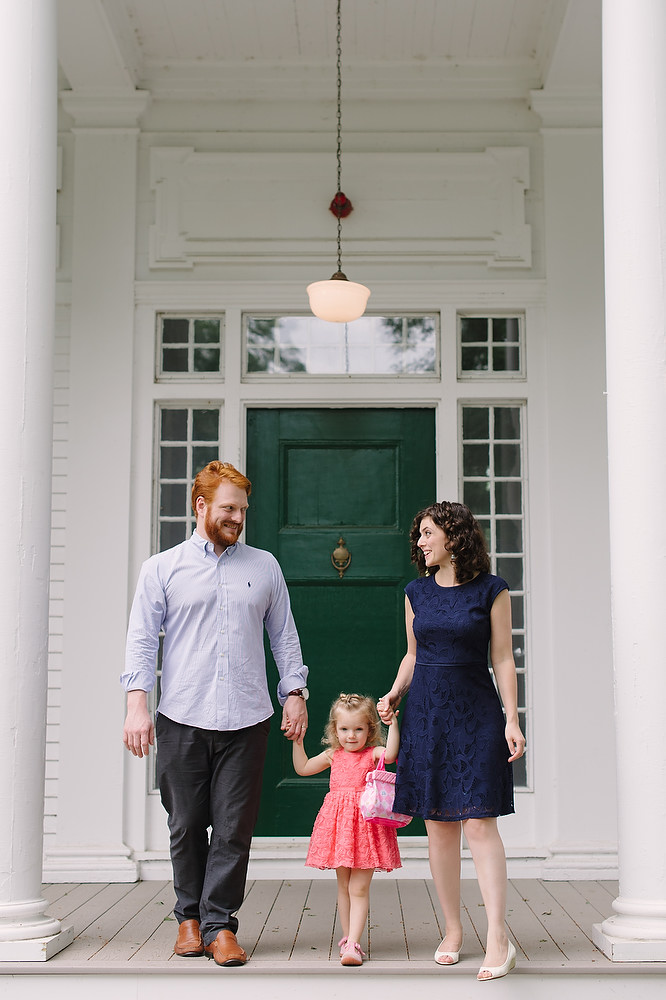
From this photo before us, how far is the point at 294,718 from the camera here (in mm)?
3607

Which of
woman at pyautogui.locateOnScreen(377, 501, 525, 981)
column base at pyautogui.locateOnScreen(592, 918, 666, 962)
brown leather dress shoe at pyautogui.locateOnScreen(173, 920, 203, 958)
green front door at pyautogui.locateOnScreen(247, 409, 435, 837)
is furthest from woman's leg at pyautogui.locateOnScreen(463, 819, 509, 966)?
green front door at pyautogui.locateOnScreen(247, 409, 435, 837)

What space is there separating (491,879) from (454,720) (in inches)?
19.9

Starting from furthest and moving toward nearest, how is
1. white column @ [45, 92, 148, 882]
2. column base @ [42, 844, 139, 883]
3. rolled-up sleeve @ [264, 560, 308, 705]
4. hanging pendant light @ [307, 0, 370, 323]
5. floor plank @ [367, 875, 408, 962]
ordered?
white column @ [45, 92, 148, 882], column base @ [42, 844, 139, 883], hanging pendant light @ [307, 0, 370, 323], rolled-up sleeve @ [264, 560, 308, 705], floor plank @ [367, 875, 408, 962]

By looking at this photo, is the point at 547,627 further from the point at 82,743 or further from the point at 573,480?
the point at 82,743

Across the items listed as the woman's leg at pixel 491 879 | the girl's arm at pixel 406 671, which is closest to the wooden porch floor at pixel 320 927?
the woman's leg at pixel 491 879

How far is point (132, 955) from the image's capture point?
11.2 feet

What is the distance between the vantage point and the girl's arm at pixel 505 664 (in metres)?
3.32

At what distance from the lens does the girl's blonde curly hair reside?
3.53 metres

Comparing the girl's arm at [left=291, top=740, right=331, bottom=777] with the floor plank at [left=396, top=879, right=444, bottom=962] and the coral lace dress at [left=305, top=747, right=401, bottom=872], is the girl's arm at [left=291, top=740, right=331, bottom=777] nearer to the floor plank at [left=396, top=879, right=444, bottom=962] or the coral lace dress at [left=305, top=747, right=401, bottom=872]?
the coral lace dress at [left=305, top=747, right=401, bottom=872]

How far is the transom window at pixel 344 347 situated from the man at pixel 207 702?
1.71 meters

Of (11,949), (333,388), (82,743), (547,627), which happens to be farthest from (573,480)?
(11,949)

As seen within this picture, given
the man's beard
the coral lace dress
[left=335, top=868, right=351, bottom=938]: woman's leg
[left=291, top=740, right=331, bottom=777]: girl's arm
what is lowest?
[left=335, top=868, right=351, bottom=938]: woman's leg

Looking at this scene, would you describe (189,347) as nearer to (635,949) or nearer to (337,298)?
(337,298)

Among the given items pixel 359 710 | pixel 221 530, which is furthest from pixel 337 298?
pixel 359 710
